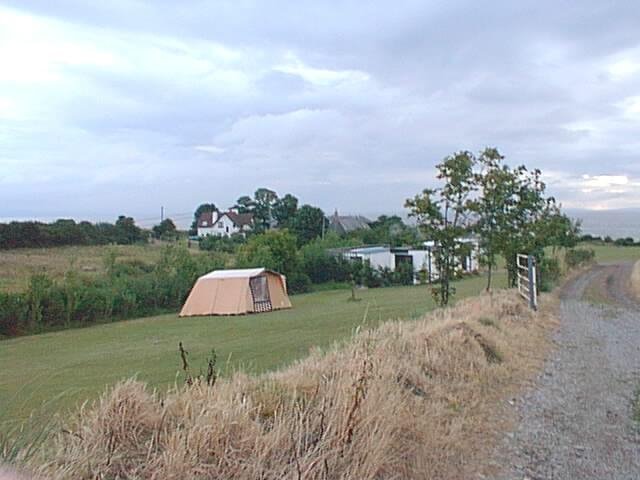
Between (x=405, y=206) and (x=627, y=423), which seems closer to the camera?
(x=627, y=423)

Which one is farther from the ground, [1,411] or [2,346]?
[1,411]

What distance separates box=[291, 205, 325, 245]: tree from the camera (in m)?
63.7

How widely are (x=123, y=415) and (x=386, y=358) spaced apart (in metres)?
2.97

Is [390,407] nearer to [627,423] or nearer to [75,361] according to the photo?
[627,423]

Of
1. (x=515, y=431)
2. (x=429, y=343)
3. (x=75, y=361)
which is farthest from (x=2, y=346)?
(x=515, y=431)

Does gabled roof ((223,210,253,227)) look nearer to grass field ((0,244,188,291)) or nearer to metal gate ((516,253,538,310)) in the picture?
grass field ((0,244,188,291))

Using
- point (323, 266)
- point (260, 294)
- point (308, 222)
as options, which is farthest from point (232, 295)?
point (308, 222)

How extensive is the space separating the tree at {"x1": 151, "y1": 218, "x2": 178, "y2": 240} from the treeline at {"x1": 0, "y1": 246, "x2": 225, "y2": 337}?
84.3 feet

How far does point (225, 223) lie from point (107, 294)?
4774 cm

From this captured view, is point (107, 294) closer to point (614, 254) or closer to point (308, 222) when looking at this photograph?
point (308, 222)

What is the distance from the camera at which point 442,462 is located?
4.76m

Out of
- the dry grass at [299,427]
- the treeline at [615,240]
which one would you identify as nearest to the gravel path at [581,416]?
the dry grass at [299,427]

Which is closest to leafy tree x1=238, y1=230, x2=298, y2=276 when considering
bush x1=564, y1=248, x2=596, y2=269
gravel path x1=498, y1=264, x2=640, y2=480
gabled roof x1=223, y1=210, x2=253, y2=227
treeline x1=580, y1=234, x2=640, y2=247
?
bush x1=564, y1=248, x2=596, y2=269

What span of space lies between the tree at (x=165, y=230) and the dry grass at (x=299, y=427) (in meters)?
54.8
